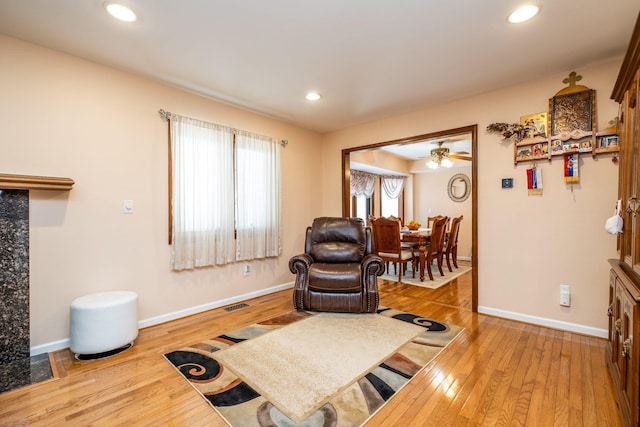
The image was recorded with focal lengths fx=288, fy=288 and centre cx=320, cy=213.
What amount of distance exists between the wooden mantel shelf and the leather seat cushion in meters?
2.28

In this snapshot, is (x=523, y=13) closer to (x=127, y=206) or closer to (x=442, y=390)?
(x=442, y=390)

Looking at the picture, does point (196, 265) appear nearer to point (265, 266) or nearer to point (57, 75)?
point (265, 266)

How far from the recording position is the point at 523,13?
6.24ft

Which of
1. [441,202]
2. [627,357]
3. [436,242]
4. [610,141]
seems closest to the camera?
[627,357]

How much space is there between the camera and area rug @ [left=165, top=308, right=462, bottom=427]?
1630mm

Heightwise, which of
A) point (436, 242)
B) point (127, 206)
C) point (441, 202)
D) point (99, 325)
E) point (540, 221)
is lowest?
point (99, 325)

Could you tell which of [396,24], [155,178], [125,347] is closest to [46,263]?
[125,347]

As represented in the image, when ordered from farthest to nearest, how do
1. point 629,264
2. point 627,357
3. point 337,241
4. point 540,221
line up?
point 337,241 < point 540,221 < point 629,264 < point 627,357

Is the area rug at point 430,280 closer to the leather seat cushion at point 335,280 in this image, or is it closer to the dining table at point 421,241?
the dining table at point 421,241

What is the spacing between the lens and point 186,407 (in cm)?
166

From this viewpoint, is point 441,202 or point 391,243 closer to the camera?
point 391,243

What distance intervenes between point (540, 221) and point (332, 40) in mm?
2582

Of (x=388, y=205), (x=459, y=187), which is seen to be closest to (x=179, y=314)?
(x=388, y=205)

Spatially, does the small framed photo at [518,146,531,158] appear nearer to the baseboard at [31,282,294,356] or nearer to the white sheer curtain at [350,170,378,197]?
the baseboard at [31,282,294,356]
